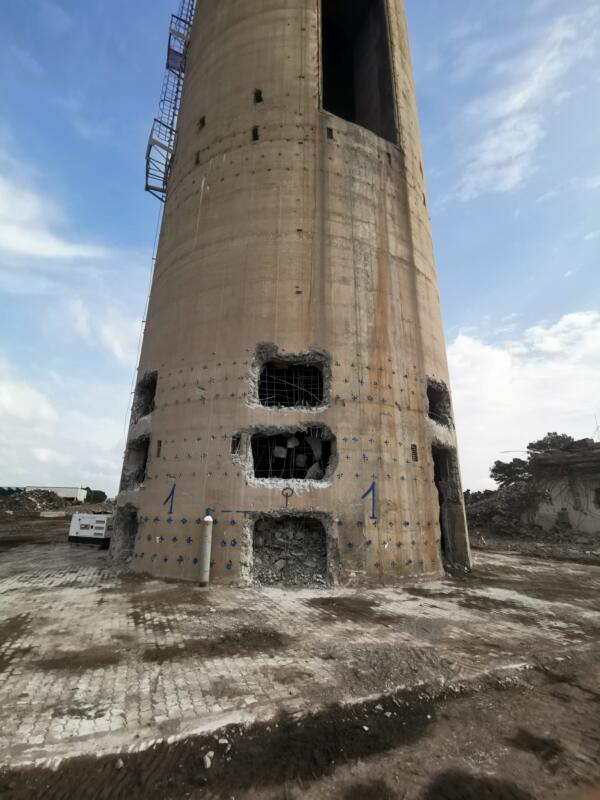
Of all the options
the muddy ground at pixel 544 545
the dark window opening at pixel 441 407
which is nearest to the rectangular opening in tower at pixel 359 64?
the dark window opening at pixel 441 407

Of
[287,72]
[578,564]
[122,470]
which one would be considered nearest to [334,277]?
[287,72]

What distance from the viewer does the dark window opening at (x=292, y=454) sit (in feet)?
36.7

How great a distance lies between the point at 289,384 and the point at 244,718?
874 centimetres

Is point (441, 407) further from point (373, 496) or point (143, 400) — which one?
point (143, 400)

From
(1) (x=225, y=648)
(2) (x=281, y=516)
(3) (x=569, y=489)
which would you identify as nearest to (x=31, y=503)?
(2) (x=281, y=516)

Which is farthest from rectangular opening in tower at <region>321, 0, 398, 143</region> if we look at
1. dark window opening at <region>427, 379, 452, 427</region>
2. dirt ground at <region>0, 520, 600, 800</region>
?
dirt ground at <region>0, 520, 600, 800</region>

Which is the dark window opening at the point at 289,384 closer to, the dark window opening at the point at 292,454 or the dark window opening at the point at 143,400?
the dark window opening at the point at 292,454

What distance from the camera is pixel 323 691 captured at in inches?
172

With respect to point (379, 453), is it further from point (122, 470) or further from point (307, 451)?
point (122, 470)

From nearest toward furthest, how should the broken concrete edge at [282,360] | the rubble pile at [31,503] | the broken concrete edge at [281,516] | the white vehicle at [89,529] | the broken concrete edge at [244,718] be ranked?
the broken concrete edge at [244,718]
the broken concrete edge at [281,516]
the broken concrete edge at [282,360]
the white vehicle at [89,529]
the rubble pile at [31,503]

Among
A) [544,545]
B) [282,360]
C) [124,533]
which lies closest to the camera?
[282,360]

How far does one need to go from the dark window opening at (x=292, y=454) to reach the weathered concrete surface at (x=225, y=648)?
3150 mm

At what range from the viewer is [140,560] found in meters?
11.0

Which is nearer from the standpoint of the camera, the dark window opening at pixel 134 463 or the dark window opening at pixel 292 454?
the dark window opening at pixel 292 454
